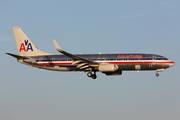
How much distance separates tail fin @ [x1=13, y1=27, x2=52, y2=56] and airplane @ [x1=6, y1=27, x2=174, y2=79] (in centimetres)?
126

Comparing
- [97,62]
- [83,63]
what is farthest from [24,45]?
[97,62]

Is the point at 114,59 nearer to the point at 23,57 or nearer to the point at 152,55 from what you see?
the point at 152,55

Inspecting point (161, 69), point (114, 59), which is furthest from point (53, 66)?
point (161, 69)

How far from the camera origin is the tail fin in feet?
215

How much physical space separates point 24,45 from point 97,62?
1800cm

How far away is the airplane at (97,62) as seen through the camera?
186ft

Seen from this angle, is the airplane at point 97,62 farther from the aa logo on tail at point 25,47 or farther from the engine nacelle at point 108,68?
the aa logo on tail at point 25,47

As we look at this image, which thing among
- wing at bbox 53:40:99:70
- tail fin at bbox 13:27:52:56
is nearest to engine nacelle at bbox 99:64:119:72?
wing at bbox 53:40:99:70

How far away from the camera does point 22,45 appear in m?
66.1

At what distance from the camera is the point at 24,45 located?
66.1 metres

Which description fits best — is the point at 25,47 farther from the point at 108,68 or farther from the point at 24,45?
the point at 108,68

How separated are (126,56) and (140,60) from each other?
2795 millimetres

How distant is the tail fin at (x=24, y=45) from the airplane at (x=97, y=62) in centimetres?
126

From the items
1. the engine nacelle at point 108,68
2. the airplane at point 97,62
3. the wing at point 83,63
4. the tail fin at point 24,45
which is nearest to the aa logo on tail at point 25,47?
the tail fin at point 24,45
